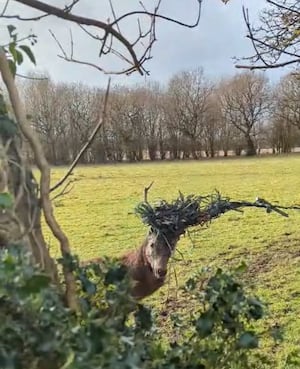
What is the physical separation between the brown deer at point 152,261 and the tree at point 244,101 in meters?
16.9

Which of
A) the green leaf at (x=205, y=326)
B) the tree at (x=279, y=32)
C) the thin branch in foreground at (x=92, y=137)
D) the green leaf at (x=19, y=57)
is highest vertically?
the tree at (x=279, y=32)

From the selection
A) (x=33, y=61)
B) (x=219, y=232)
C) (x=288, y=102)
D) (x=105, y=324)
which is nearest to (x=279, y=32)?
(x=219, y=232)

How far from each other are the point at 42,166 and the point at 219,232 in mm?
6355

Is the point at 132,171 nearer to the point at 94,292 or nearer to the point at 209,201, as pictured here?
the point at 209,201

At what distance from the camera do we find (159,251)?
206 cm

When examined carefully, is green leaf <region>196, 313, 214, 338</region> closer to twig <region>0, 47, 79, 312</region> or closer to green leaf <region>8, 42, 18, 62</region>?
twig <region>0, 47, 79, 312</region>

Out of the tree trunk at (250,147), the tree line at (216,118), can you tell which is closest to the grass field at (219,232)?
the tree line at (216,118)

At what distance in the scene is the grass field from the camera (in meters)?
4.08

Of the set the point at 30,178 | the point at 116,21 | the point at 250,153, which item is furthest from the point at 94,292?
the point at 250,153

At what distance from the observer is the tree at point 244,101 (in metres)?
19.1

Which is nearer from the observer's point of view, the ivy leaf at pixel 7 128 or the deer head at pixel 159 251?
the ivy leaf at pixel 7 128

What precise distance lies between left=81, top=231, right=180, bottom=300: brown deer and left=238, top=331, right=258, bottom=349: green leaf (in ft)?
3.96

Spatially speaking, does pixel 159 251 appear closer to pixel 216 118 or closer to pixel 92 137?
pixel 92 137

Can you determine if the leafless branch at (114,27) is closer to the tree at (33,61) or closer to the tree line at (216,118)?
the tree at (33,61)
